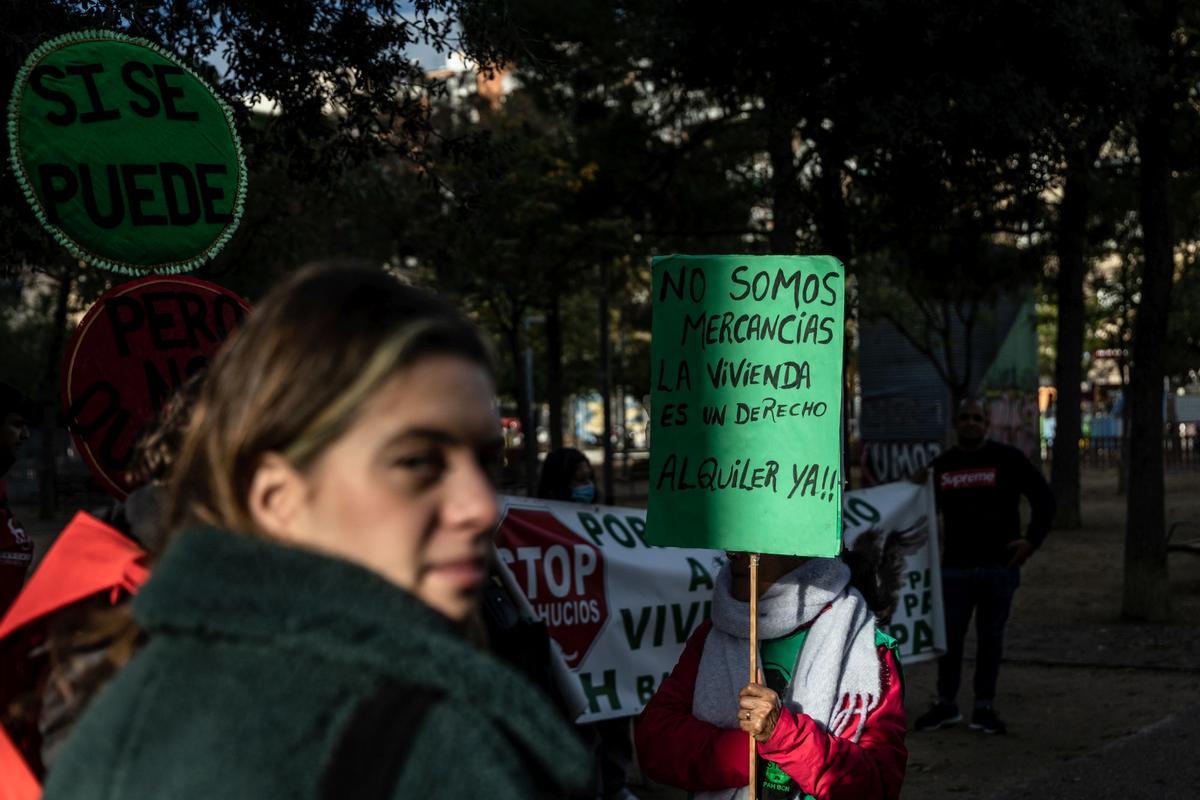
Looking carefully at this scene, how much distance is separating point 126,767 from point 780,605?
267cm

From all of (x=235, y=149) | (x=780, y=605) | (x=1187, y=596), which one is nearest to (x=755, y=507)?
(x=780, y=605)

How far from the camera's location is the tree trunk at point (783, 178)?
10.9 meters

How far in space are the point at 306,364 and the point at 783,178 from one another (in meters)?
11.7

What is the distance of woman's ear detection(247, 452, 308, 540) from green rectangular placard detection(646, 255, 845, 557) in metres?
2.75

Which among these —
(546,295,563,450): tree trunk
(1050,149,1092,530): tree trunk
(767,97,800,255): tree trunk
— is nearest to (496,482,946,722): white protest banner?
(767,97,800,255): tree trunk

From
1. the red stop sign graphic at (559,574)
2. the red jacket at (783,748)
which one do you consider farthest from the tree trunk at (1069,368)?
the red jacket at (783,748)

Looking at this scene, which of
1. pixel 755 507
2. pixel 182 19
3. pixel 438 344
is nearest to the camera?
pixel 438 344

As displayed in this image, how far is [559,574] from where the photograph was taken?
267 inches

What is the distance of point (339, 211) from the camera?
68.9ft

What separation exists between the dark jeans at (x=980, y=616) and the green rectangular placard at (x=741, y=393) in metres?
5.06

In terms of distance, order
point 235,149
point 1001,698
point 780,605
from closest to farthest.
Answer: point 780,605 < point 235,149 < point 1001,698

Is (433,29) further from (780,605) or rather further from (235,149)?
(780,605)

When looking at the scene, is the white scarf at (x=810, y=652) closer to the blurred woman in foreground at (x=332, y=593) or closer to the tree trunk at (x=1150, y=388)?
the blurred woman in foreground at (x=332, y=593)

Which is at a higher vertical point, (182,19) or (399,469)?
(182,19)
